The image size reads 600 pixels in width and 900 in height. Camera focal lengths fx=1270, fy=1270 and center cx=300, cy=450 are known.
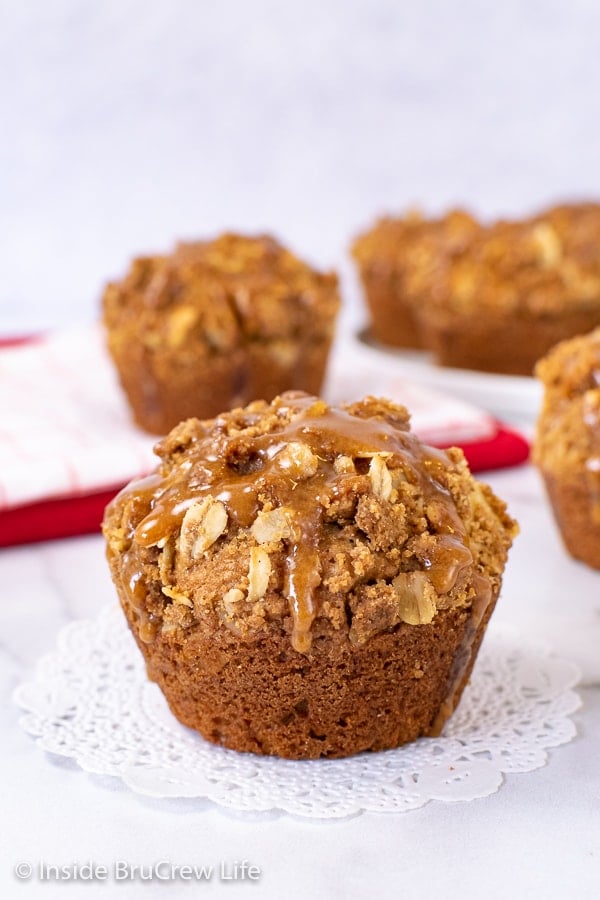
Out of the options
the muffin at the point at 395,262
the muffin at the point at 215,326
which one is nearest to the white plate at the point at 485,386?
the muffin at the point at 395,262

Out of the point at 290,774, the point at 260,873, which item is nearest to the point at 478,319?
the point at 290,774

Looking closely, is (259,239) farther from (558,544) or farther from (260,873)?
(260,873)

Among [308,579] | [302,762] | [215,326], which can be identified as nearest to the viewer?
[308,579]

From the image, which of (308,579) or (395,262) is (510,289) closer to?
(395,262)

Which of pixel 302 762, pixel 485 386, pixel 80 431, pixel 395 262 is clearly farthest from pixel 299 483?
pixel 395 262

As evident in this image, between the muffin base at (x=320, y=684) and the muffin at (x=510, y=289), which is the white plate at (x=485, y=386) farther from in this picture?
the muffin base at (x=320, y=684)
